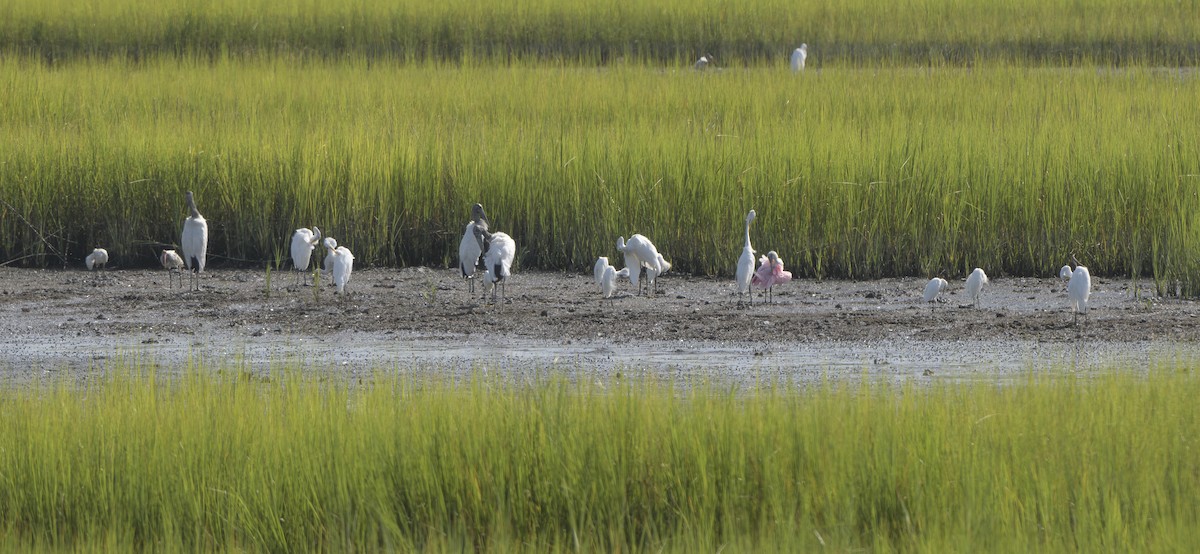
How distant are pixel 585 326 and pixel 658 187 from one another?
1.95 meters

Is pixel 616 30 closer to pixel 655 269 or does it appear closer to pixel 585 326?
pixel 655 269

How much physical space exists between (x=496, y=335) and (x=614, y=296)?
1.26 meters

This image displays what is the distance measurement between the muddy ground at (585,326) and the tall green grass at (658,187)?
0.34 m

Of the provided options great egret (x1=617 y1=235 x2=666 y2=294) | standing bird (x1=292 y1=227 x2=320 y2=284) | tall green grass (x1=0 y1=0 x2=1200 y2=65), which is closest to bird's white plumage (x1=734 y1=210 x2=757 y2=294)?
great egret (x1=617 y1=235 x2=666 y2=294)

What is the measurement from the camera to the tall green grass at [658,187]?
918 centimetres

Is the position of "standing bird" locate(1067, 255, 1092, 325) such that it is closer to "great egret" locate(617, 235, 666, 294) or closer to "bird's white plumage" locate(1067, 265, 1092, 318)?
"bird's white plumage" locate(1067, 265, 1092, 318)

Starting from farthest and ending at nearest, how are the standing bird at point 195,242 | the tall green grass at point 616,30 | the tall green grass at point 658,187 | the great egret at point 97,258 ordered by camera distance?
the tall green grass at point 616,30 < the great egret at point 97,258 < the tall green grass at point 658,187 < the standing bird at point 195,242

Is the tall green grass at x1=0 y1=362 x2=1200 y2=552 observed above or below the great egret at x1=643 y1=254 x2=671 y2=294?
below

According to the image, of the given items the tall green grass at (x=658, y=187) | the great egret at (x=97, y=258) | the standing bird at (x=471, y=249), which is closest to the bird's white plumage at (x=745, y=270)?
the tall green grass at (x=658, y=187)

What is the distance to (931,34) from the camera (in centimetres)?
1948

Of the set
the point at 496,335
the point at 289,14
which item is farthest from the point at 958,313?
the point at 289,14

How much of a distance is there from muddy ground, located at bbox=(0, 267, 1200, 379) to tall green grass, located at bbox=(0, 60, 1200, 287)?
0.34 metres

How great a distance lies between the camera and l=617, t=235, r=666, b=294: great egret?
8422 mm

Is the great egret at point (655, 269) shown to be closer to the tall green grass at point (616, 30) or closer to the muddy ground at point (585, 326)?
the muddy ground at point (585, 326)
